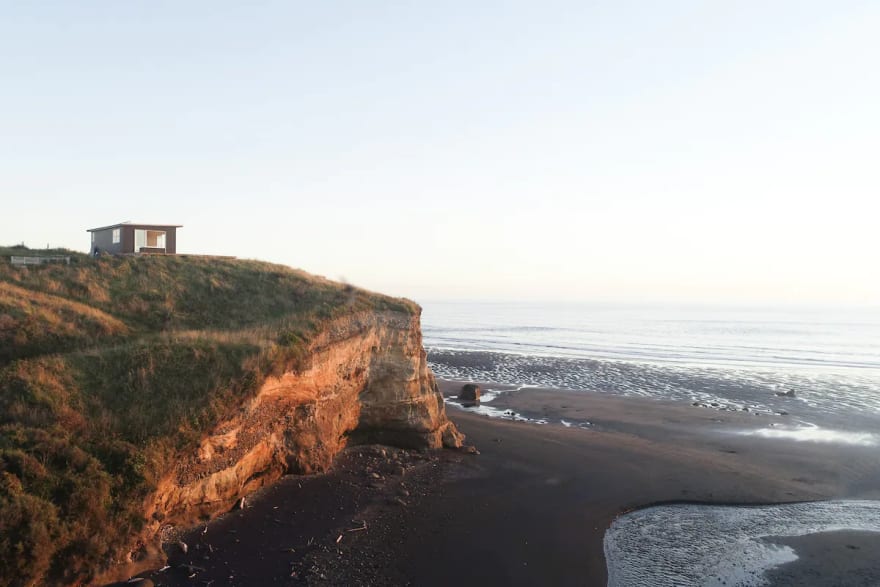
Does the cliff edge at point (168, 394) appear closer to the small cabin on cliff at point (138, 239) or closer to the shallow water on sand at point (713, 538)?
the small cabin on cliff at point (138, 239)

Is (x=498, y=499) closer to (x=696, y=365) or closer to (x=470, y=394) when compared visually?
(x=470, y=394)

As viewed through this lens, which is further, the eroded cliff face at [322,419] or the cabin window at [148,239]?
the cabin window at [148,239]

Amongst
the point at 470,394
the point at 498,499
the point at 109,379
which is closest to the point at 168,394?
the point at 109,379

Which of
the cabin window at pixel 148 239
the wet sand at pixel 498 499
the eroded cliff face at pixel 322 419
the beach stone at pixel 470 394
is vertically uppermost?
the cabin window at pixel 148 239

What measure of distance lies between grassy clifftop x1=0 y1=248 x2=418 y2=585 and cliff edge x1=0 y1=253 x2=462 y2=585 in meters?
0.04

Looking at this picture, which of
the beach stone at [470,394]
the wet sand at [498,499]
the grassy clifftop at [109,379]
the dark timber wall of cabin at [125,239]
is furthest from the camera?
→ the beach stone at [470,394]

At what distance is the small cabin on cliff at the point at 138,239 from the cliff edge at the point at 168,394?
4160 mm

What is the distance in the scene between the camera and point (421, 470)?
19.8m

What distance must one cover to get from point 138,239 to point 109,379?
62.4 feet

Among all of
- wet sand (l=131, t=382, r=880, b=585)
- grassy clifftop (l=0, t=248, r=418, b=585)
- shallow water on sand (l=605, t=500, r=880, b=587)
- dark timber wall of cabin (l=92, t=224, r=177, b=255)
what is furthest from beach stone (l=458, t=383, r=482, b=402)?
dark timber wall of cabin (l=92, t=224, r=177, b=255)

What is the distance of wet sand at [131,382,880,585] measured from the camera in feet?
43.2

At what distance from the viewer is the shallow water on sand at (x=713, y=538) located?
14.0 metres

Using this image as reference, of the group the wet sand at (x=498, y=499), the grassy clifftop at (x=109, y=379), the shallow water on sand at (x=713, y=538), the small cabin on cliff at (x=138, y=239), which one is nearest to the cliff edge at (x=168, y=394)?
the grassy clifftop at (x=109, y=379)

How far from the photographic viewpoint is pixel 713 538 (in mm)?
16062
